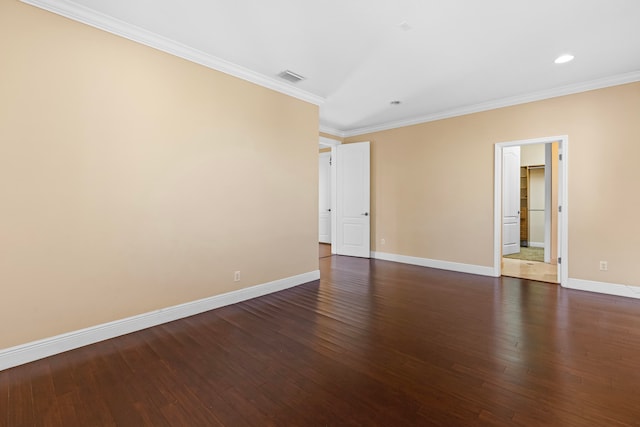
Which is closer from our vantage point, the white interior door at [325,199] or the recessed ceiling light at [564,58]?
the recessed ceiling light at [564,58]

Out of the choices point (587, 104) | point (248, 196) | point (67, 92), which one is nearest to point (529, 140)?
point (587, 104)

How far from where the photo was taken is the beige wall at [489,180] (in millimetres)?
3633

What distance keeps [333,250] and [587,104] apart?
16.4 ft

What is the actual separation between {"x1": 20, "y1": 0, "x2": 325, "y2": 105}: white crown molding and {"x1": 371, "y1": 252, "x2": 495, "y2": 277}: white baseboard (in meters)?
3.79

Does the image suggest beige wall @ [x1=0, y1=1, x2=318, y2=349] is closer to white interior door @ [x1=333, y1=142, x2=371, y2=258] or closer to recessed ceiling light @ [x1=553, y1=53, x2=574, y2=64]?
white interior door @ [x1=333, y1=142, x2=371, y2=258]

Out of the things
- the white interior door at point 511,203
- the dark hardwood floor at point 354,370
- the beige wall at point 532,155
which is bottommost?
the dark hardwood floor at point 354,370

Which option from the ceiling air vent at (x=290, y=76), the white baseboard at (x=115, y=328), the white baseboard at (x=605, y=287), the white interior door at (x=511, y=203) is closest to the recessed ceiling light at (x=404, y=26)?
the ceiling air vent at (x=290, y=76)

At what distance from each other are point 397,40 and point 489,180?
9.76 feet

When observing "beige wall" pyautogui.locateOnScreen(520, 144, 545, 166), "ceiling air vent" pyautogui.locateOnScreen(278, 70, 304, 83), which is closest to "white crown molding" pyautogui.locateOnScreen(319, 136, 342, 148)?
"ceiling air vent" pyautogui.locateOnScreen(278, 70, 304, 83)

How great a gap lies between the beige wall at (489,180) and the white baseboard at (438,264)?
89mm

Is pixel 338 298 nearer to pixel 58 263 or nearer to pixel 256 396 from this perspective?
pixel 256 396

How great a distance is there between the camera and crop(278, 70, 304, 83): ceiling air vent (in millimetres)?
3521

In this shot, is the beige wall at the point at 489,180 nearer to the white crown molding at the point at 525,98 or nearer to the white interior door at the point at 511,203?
the white crown molding at the point at 525,98

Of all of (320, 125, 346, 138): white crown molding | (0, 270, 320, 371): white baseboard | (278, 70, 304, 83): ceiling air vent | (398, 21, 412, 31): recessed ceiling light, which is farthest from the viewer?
(320, 125, 346, 138): white crown molding
